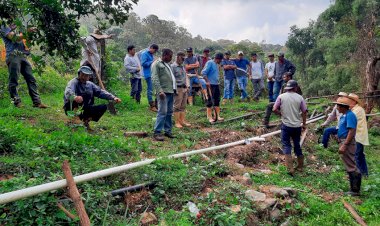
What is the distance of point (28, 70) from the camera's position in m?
7.74

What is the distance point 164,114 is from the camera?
732 cm

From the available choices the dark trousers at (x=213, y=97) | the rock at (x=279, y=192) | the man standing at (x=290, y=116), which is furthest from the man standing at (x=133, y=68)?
the rock at (x=279, y=192)

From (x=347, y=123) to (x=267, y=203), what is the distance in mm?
2275

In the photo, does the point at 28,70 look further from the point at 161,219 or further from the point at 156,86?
the point at 161,219

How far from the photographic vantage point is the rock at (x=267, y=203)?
15.1 ft

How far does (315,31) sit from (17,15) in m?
32.6

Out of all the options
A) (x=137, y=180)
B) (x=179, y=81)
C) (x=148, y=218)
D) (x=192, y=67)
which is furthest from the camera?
(x=192, y=67)

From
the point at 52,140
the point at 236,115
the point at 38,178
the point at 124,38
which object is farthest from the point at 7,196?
the point at 124,38

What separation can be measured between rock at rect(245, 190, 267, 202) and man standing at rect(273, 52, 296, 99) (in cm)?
711

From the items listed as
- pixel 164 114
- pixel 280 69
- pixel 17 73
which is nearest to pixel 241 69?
pixel 280 69

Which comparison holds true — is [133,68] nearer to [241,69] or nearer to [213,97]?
[213,97]

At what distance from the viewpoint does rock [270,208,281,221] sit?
457 cm

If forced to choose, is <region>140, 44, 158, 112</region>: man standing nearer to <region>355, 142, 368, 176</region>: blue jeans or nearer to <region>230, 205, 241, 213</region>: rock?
<region>355, 142, 368, 176</region>: blue jeans

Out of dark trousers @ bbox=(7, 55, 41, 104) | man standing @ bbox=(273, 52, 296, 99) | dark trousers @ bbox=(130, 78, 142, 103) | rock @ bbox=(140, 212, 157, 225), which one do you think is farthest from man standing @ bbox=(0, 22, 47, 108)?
man standing @ bbox=(273, 52, 296, 99)
